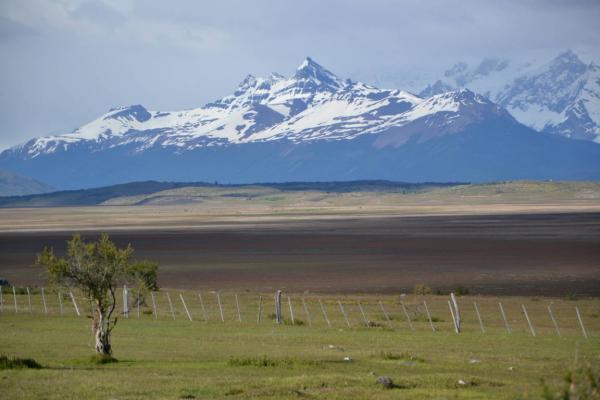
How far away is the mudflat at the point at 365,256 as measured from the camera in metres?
66.6

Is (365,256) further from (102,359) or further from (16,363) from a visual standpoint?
(16,363)

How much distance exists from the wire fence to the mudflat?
6760mm

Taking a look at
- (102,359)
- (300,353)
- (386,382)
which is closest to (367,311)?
(300,353)

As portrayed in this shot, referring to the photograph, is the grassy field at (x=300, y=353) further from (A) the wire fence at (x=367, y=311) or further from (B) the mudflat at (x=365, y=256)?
(B) the mudflat at (x=365, y=256)

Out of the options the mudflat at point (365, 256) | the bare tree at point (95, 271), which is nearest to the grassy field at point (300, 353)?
the bare tree at point (95, 271)

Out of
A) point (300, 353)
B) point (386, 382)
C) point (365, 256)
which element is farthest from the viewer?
point (365, 256)

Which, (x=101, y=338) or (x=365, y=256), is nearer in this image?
(x=101, y=338)

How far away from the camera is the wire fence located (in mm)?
41438

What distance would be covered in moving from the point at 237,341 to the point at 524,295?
25979 millimetres

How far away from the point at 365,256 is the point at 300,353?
5906cm

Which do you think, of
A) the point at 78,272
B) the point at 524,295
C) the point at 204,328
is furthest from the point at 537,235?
the point at 78,272

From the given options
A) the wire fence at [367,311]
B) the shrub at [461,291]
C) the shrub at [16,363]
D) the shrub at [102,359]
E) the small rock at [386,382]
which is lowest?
the shrub at [461,291]

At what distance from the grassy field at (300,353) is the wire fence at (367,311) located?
0.13 m

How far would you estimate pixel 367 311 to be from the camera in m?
48.1
